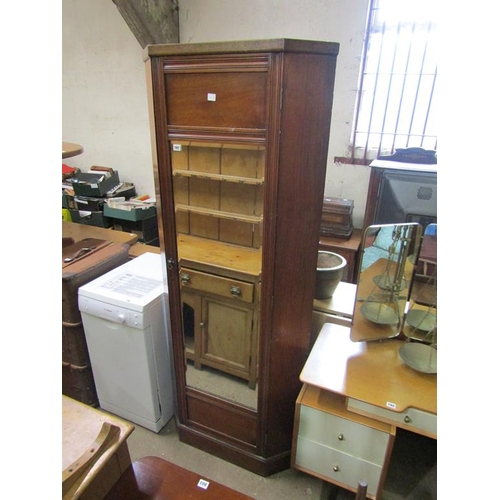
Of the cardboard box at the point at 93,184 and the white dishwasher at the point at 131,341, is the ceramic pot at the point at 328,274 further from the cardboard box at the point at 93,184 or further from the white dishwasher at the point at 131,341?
the cardboard box at the point at 93,184

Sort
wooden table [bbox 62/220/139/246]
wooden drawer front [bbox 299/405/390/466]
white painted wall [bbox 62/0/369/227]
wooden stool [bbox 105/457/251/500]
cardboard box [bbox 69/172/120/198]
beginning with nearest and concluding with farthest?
wooden stool [bbox 105/457/251/500] < wooden drawer front [bbox 299/405/390/466] < wooden table [bbox 62/220/139/246] < white painted wall [bbox 62/0/369/227] < cardboard box [bbox 69/172/120/198]

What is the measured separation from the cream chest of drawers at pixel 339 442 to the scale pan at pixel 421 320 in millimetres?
471

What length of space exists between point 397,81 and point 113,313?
2564 millimetres

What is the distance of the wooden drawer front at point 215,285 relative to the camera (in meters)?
1.39

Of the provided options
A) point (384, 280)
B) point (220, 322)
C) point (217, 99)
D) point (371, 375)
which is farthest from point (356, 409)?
point (217, 99)

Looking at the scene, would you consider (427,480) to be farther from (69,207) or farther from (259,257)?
(69,207)

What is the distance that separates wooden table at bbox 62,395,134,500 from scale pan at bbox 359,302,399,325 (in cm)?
104

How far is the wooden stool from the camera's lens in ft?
3.45

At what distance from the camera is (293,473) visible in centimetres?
A: 164

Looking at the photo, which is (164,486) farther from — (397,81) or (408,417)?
(397,81)

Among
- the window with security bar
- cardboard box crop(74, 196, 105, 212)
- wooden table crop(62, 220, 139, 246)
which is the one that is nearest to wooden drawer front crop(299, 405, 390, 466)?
wooden table crop(62, 220, 139, 246)

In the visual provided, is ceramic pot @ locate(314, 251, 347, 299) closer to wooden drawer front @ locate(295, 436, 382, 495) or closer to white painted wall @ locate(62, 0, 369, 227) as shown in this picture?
wooden drawer front @ locate(295, 436, 382, 495)

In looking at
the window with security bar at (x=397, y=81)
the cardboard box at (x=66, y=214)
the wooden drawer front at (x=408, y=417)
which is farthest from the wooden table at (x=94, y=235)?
the window with security bar at (x=397, y=81)

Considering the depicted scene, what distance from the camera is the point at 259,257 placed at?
4.30ft
